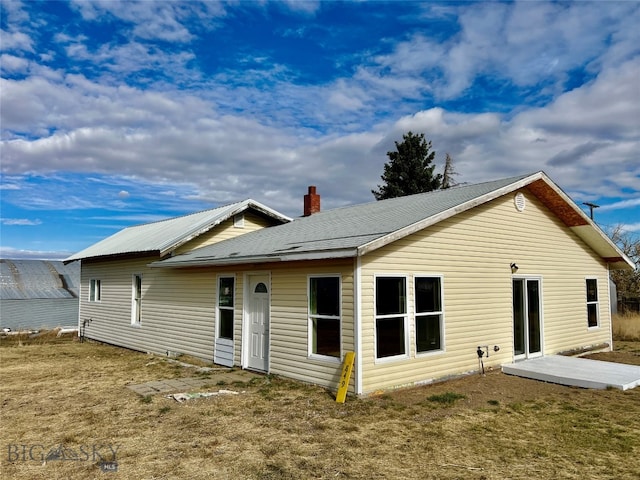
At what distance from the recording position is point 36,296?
22812 mm

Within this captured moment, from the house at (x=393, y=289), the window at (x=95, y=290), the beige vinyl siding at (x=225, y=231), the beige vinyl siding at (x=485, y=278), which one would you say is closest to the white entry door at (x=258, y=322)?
the house at (x=393, y=289)

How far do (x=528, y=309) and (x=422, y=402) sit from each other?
5556 mm

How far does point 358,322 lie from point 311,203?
8.35m

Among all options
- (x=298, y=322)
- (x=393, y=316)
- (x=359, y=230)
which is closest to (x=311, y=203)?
(x=359, y=230)

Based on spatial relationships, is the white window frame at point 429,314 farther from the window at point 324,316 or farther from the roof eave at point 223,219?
the roof eave at point 223,219

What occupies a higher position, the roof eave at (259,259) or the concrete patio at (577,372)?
the roof eave at (259,259)

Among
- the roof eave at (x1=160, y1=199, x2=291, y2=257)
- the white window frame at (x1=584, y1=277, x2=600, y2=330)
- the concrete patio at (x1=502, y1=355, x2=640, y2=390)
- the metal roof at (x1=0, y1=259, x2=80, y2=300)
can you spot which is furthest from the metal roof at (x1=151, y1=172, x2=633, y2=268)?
A: the metal roof at (x1=0, y1=259, x2=80, y2=300)

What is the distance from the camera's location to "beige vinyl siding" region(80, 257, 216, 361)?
12.8 meters

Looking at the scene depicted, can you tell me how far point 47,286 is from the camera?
2383 centimetres

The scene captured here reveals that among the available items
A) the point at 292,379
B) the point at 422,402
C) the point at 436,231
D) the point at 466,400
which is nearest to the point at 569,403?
the point at 466,400

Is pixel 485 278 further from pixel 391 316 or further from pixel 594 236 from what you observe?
pixel 594 236

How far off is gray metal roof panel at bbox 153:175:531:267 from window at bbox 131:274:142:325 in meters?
2.68

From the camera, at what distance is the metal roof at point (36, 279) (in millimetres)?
22594

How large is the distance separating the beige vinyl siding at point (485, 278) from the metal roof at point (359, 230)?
17.0 inches
